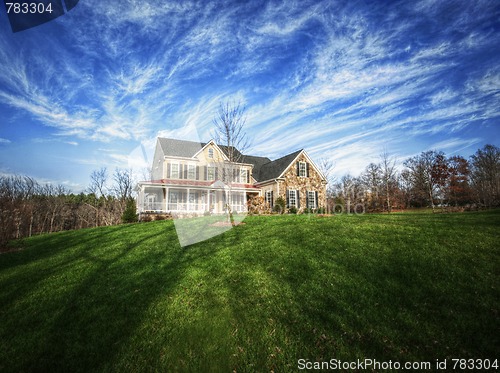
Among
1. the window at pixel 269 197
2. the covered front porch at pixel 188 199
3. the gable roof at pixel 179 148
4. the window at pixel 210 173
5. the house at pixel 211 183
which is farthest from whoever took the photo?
the window at pixel 269 197

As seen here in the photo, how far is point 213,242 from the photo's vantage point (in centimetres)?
1041

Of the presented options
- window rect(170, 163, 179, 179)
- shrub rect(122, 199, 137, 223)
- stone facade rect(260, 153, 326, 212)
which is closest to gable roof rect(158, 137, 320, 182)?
stone facade rect(260, 153, 326, 212)

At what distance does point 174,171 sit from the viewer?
26.5 m

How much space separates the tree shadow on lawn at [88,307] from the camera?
4211 mm

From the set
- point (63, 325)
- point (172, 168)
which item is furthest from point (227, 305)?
point (172, 168)

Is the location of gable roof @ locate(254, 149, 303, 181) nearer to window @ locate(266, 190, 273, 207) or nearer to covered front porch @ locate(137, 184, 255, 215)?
window @ locate(266, 190, 273, 207)

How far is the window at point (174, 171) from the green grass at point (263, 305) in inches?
686

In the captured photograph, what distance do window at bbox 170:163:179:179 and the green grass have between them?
57.2ft

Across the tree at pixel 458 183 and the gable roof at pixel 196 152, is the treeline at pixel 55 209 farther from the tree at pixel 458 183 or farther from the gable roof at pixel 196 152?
the tree at pixel 458 183

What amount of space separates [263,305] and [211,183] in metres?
21.6

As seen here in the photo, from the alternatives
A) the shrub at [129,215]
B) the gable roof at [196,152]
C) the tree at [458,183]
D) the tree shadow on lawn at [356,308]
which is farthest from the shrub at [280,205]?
the tree at [458,183]

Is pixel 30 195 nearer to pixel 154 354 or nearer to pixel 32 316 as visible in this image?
pixel 32 316

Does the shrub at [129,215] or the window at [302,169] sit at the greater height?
the window at [302,169]

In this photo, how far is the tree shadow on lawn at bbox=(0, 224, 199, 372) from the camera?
13.8ft
